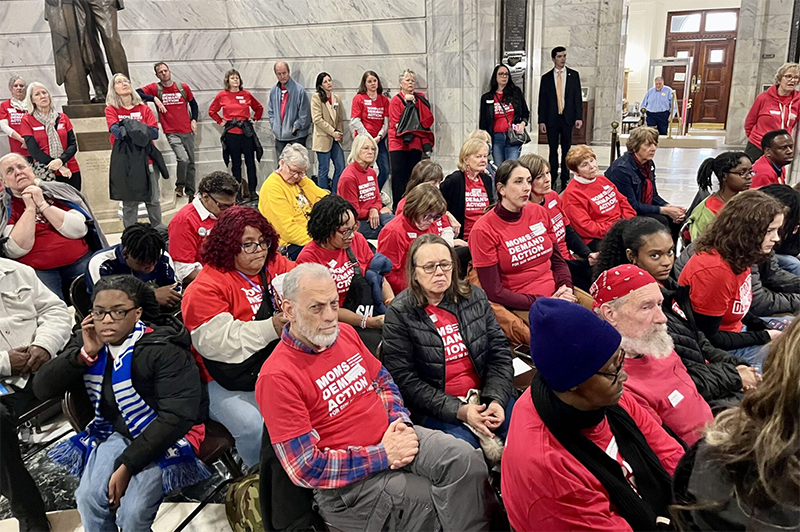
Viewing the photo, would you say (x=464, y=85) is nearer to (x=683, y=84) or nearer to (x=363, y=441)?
(x=363, y=441)

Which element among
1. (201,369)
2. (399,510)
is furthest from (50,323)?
(399,510)

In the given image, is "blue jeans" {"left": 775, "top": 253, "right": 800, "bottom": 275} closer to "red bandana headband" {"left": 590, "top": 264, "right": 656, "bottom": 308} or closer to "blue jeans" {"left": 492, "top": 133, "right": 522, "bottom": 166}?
"red bandana headband" {"left": 590, "top": 264, "right": 656, "bottom": 308}

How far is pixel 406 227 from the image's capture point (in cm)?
409

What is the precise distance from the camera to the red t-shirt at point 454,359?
2721 mm

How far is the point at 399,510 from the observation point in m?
2.15

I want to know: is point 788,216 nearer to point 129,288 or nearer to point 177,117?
point 129,288

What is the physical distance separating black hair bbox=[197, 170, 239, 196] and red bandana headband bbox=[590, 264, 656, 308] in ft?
8.83

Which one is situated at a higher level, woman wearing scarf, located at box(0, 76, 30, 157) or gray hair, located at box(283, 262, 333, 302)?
woman wearing scarf, located at box(0, 76, 30, 157)

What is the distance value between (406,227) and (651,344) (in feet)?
6.98

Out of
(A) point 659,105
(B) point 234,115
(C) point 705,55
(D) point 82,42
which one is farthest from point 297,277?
(C) point 705,55

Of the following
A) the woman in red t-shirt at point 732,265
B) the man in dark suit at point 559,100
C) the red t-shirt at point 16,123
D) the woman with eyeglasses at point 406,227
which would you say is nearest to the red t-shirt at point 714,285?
the woman in red t-shirt at point 732,265

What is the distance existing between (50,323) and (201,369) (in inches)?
37.3

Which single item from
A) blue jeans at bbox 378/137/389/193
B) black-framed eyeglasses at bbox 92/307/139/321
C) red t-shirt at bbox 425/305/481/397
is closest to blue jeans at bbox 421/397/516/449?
red t-shirt at bbox 425/305/481/397

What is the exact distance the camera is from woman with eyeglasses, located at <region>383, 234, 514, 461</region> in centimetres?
257
